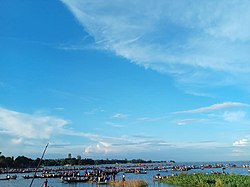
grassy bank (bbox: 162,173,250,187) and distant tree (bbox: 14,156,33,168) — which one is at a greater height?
distant tree (bbox: 14,156,33,168)

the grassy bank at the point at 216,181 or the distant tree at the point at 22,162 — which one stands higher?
the distant tree at the point at 22,162

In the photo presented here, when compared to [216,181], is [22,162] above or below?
above

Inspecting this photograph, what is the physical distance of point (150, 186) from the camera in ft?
185

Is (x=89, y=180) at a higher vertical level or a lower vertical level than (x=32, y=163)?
lower

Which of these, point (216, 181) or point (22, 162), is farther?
point (22, 162)

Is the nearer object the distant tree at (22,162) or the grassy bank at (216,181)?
the grassy bank at (216,181)

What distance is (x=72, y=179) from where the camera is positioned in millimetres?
70312

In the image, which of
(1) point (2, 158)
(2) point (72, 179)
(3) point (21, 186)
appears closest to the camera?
(3) point (21, 186)

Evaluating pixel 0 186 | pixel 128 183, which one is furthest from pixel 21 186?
pixel 128 183

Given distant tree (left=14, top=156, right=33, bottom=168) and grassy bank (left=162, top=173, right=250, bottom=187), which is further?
distant tree (left=14, top=156, right=33, bottom=168)

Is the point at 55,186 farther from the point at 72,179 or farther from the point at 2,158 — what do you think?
the point at 2,158

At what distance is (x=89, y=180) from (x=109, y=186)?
15368 mm

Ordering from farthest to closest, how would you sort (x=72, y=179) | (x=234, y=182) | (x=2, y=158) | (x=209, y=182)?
(x=2, y=158), (x=72, y=179), (x=209, y=182), (x=234, y=182)

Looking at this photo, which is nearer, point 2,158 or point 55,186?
point 55,186
